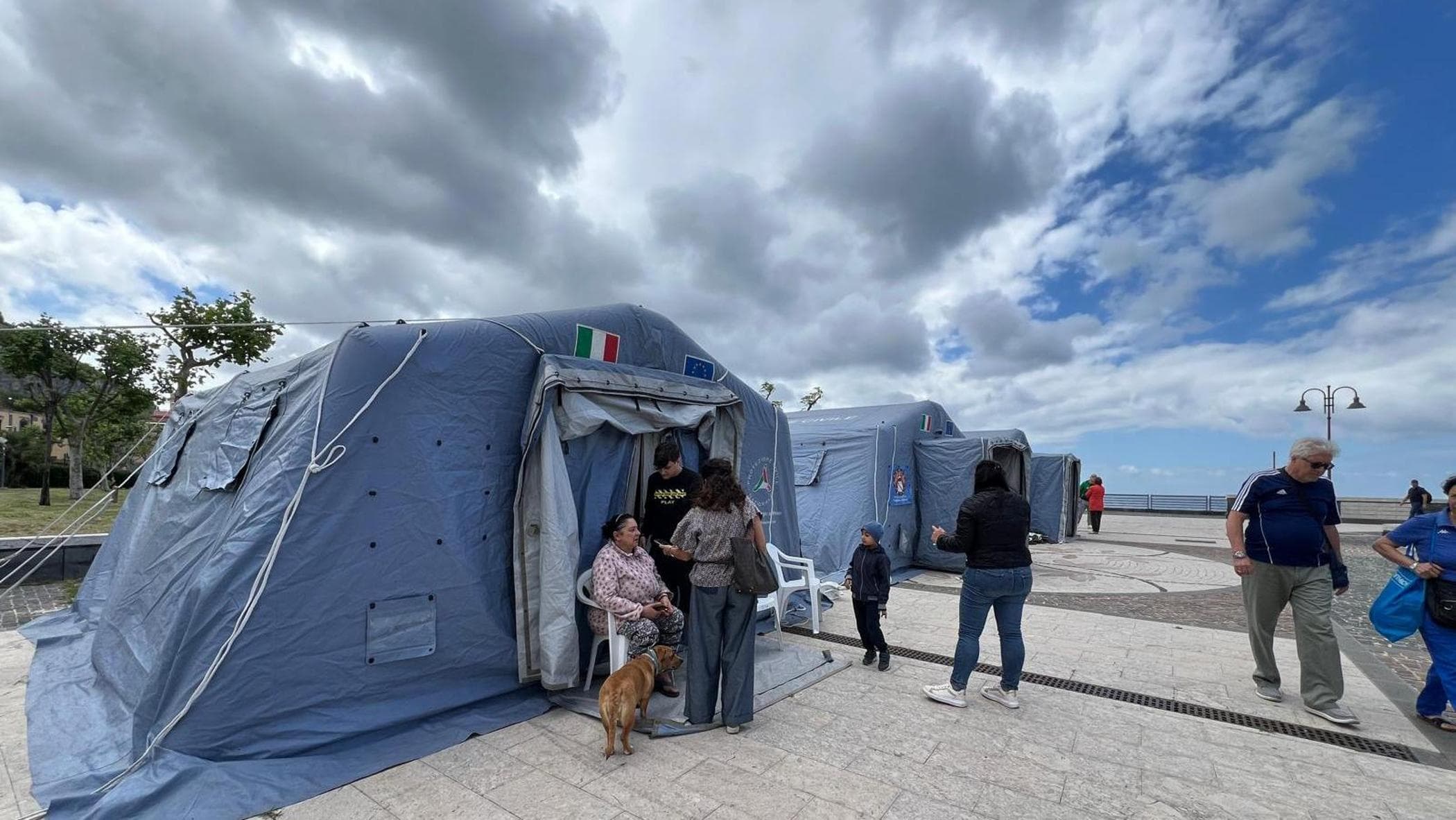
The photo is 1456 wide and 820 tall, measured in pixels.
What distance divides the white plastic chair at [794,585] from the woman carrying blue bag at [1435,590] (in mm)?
3927

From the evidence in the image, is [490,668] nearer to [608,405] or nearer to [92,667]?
[608,405]

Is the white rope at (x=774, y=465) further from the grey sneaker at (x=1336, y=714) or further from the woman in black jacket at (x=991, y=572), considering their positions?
the grey sneaker at (x=1336, y=714)

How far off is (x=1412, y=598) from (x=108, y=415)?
29160mm

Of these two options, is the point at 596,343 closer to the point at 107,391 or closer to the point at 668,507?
the point at 668,507

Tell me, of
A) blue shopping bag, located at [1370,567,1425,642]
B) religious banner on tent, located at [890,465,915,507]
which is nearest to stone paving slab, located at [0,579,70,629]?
religious banner on tent, located at [890,465,915,507]

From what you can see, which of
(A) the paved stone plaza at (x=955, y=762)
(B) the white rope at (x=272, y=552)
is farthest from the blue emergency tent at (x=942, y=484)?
(B) the white rope at (x=272, y=552)

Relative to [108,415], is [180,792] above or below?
below

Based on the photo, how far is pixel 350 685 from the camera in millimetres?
3367

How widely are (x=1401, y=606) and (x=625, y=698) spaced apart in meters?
4.81

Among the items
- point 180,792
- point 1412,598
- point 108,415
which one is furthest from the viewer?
point 108,415

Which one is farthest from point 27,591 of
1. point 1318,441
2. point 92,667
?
point 1318,441

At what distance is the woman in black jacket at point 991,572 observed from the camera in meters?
3.93

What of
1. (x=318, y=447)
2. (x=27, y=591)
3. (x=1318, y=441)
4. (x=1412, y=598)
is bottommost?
(x=27, y=591)

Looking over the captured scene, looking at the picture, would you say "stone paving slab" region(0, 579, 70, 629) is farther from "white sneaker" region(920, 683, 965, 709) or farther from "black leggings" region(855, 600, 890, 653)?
"white sneaker" region(920, 683, 965, 709)
